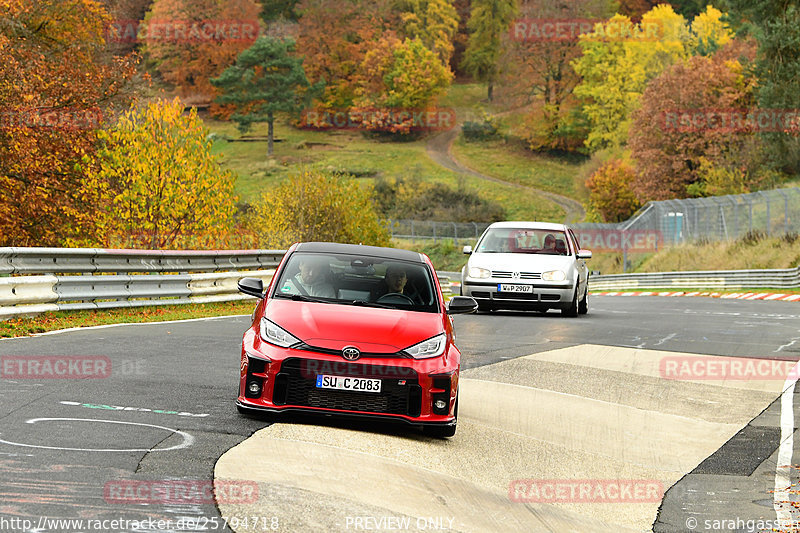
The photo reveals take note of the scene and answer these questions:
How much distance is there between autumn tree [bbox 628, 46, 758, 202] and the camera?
208 ft

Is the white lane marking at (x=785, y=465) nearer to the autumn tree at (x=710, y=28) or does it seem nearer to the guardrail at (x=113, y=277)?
the guardrail at (x=113, y=277)

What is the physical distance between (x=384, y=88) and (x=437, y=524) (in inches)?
4591

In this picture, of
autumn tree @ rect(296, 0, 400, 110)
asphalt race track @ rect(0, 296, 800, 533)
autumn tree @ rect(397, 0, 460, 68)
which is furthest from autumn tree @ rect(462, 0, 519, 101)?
asphalt race track @ rect(0, 296, 800, 533)

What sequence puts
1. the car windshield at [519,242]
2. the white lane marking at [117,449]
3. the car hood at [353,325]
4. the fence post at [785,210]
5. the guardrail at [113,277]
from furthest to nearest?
the fence post at [785,210], the car windshield at [519,242], the guardrail at [113,277], the car hood at [353,325], the white lane marking at [117,449]

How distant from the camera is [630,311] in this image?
25.0 meters

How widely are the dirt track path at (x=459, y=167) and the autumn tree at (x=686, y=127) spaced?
21289mm

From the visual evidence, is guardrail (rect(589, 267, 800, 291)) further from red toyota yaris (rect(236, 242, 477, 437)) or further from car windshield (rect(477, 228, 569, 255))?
red toyota yaris (rect(236, 242, 477, 437))

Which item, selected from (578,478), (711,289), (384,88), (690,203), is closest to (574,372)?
(578,478)

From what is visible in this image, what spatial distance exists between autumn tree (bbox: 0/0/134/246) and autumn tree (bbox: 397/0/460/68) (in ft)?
319

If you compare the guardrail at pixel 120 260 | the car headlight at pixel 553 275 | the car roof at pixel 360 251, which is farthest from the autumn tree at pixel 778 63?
the car roof at pixel 360 251

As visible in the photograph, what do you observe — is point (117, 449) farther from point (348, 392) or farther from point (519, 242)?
point (519, 242)

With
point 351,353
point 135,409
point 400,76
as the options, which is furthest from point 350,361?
point 400,76

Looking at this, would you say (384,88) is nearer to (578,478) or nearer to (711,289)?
(711,289)

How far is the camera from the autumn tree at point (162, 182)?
3138 cm
